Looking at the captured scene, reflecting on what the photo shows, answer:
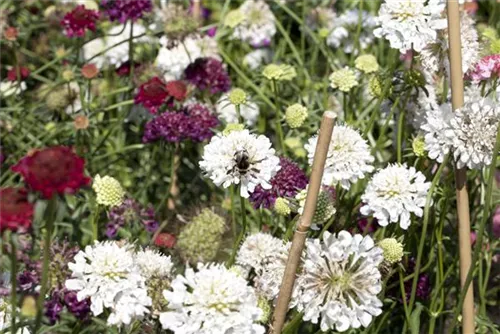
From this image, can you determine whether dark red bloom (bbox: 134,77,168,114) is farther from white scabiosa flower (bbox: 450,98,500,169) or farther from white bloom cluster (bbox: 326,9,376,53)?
white scabiosa flower (bbox: 450,98,500,169)

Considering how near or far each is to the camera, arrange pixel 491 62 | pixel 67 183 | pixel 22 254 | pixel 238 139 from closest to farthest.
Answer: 1. pixel 67 183
2. pixel 238 139
3. pixel 491 62
4. pixel 22 254

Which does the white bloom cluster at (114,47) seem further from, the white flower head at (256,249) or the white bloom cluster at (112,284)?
the white bloom cluster at (112,284)

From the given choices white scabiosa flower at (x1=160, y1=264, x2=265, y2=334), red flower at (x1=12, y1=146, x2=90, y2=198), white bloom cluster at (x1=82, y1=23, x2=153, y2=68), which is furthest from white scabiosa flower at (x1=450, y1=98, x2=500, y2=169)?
white bloom cluster at (x1=82, y1=23, x2=153, y2=68)

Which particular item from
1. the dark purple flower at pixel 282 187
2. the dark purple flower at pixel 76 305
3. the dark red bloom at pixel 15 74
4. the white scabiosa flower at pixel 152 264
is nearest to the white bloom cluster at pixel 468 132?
the dark purple flower at pixel 282 187

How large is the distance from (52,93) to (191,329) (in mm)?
1332

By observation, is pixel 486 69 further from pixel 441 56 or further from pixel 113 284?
pixel 113 284

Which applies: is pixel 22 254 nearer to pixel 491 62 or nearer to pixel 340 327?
pixel 340 327

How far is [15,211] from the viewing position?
3.75ft

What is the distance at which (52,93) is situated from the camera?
7.85ft

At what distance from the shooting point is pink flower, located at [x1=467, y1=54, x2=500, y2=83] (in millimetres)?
1651

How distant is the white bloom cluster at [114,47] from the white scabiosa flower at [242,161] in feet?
3.40

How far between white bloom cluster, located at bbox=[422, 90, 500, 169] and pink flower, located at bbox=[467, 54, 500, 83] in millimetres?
119

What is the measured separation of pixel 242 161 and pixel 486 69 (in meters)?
0.55

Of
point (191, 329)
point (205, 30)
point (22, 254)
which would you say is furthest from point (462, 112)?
point (205, 30)
